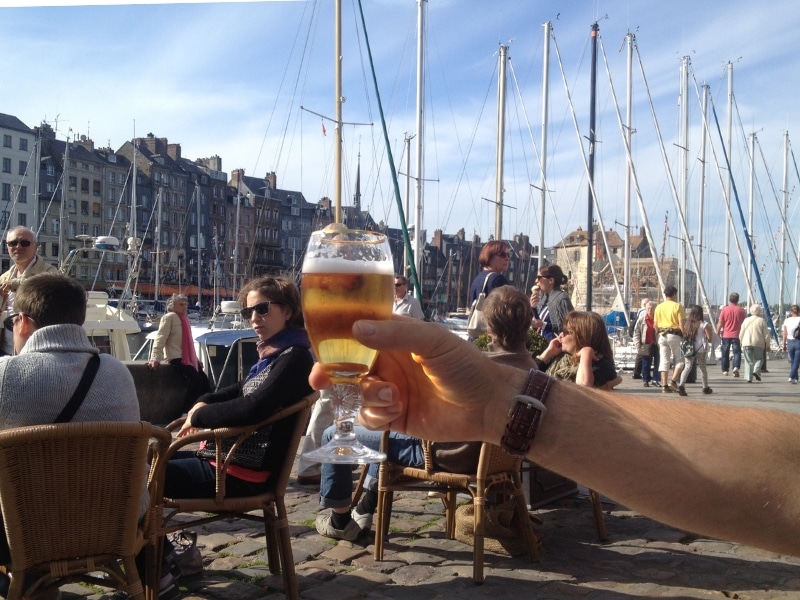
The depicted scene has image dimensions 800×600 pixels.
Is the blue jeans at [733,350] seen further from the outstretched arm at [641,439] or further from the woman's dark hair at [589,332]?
the outstretched arm at [641,439]

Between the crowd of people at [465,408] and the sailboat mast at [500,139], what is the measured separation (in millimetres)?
15909

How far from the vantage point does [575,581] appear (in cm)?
415

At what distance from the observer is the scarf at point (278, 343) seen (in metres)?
4.07

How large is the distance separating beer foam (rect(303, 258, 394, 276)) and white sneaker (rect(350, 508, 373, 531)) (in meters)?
3.64

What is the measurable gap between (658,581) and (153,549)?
260 cm

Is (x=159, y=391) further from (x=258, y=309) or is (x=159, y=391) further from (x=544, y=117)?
(x=544, y=117)

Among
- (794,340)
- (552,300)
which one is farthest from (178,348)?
(794,340)

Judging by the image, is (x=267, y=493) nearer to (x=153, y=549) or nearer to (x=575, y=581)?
(x=153, y=549)

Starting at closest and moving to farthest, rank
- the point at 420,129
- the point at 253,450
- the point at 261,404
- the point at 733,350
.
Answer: the point at 261,404 < the point at 253,450 < the point at 733,350 < the point at 420,129

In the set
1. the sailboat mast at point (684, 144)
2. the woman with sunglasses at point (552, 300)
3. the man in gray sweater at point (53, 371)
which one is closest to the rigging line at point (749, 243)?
the sailboat mast at point (684, 144)

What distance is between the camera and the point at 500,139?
23.7m

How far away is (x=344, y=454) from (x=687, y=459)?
70cm

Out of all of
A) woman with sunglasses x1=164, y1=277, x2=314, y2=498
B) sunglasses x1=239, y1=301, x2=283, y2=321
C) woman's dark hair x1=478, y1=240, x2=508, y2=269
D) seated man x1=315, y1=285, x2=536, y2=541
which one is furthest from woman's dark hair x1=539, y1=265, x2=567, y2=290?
sunglasses x1=239, y1=301, x2=283, y2=321

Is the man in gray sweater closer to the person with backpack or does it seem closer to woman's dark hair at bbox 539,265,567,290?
woman's dark hair at bbox 539,265,567,290
